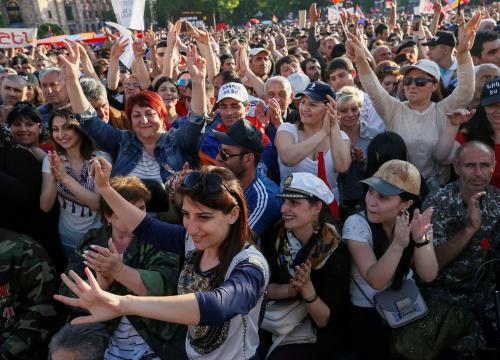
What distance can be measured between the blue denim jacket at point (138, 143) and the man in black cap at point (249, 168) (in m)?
0.56

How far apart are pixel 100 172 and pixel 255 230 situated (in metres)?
0.99

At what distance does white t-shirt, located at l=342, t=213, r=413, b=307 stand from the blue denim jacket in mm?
1374

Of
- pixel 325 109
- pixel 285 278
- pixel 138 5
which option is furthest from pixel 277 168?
pixel 138 5

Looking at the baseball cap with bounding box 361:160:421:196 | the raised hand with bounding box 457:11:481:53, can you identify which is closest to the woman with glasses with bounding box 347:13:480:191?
the raised hand with bounding box 457:11:481:53

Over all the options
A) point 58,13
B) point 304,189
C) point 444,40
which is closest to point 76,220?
point 304,189

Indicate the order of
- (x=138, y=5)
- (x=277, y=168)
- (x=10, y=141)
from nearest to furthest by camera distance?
(x=10, y=141)
(x=277, y=168)
(x=138, y=5)

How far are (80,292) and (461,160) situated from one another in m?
2.58

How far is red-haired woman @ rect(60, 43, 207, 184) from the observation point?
11.6ft

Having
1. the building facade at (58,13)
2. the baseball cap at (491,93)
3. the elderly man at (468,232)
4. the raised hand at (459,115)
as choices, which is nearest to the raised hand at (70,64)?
the elderly man at (468,232)

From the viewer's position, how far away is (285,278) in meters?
2.87

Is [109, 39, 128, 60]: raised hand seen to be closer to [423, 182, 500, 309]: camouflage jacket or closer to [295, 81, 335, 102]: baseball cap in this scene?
[295, 81, 335, 102]: baseball cap

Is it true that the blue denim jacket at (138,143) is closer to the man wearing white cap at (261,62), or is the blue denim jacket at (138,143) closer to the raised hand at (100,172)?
the raised hand at (100,172)

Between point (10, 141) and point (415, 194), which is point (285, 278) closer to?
point (415, 194)

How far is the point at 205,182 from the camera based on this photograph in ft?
6.71
